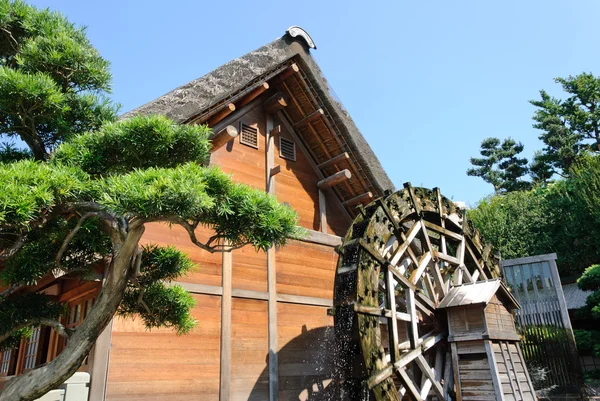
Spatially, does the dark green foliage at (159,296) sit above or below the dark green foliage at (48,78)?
below

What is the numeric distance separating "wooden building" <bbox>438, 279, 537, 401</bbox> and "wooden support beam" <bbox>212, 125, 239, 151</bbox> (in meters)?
3.84

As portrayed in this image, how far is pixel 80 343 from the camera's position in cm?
346

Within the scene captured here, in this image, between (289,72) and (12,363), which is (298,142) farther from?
(12,363)

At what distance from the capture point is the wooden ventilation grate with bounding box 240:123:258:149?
7461 millimetres

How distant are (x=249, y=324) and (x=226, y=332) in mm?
428

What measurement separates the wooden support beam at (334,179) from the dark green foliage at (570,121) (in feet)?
72.0

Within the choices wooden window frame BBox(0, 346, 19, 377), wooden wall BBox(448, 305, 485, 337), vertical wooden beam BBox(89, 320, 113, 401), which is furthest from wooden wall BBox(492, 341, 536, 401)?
wooden window frame BBox(0, 346, 19, 377)

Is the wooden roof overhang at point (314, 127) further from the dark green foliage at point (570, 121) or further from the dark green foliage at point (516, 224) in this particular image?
the dark green foliage at point (570, 121)

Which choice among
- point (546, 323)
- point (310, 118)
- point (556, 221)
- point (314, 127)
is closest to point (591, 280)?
point (546, 323)

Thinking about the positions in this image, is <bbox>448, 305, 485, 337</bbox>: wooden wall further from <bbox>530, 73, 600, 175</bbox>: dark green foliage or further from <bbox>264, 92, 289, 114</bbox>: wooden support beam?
<bbox>530, 73, 600, 175</bbox>: dark green foliage

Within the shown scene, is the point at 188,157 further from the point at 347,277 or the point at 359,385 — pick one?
the point at 359,385

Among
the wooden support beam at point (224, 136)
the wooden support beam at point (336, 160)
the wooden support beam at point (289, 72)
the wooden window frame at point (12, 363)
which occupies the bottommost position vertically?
the wooden window frame at point (12, 363)

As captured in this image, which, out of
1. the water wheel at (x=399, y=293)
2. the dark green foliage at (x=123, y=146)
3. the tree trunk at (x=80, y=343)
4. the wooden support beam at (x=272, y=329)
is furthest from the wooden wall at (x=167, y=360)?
the dark green foliage at (x=123, y=146)

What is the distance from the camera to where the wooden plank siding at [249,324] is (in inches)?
212
